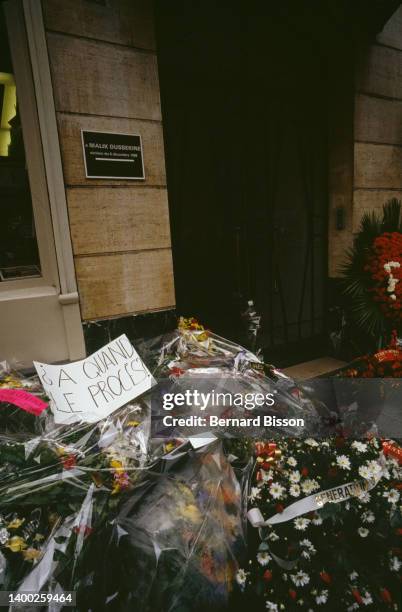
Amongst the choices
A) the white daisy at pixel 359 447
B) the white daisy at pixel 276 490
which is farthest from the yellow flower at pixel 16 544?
the white daisy at pixel 359 447

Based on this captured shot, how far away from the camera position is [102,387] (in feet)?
4.73

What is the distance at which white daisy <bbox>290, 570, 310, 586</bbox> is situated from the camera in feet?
3.66

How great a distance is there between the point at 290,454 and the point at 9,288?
2171 mm

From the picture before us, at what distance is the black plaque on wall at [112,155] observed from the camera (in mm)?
2471

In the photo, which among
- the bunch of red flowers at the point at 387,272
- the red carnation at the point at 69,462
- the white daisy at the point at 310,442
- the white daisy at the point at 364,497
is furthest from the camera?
the bunch of red flowers at the point at 387,272

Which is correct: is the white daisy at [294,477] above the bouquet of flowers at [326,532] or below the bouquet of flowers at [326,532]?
above

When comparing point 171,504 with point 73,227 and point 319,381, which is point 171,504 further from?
point 73,227

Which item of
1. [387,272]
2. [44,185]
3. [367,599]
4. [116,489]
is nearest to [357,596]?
[367,599]

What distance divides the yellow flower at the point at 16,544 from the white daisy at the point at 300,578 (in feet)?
2.71

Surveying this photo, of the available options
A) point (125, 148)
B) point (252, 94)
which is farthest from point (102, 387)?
point (252, 94)

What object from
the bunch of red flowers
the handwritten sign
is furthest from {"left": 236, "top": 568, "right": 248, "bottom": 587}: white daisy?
the bunch of red flowers

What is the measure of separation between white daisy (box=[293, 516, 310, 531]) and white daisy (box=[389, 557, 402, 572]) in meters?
0.27

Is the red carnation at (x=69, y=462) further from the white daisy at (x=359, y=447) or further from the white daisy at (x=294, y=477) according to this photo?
the white daisy at (x=359, y=447)

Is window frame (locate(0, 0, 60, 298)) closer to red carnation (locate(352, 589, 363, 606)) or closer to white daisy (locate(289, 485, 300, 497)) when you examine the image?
white daisy (locate(289, 485, 300, 497))
